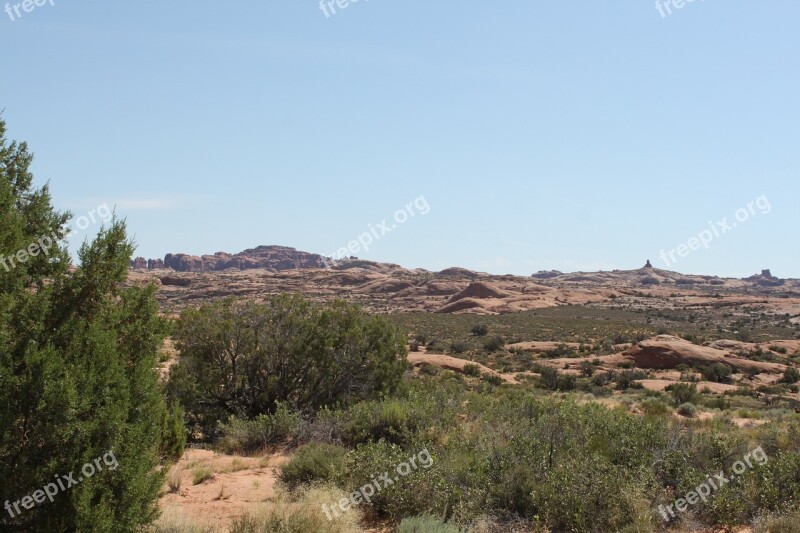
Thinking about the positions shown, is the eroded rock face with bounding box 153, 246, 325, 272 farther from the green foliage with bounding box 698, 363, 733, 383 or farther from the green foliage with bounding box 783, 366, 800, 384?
the green foliage with bounding box 783, 366, 800, 384

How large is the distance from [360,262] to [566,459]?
129 metres

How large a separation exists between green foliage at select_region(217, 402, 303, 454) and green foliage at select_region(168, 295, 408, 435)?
161 centimetres

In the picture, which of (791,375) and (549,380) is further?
(791,375)

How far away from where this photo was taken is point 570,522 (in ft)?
22.1

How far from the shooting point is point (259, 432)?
1115 cm

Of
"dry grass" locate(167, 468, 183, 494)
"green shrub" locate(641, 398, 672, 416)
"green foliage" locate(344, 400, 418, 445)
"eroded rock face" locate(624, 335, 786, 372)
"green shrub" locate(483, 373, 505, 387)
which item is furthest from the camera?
"eroded rock face" locate(624, 335, 786, 372)

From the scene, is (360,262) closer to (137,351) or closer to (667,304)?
(667,304)

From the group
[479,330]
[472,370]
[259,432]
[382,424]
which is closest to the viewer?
[382,424]

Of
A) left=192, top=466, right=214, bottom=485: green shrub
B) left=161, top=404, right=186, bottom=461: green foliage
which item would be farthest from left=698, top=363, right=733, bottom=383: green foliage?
left=192, top=466, right=214, bottom=485: green shrub

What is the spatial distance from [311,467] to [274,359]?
545 cm

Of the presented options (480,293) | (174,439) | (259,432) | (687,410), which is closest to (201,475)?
(174,439)

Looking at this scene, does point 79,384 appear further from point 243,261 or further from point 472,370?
point 243,261

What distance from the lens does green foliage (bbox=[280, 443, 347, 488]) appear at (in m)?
8.34

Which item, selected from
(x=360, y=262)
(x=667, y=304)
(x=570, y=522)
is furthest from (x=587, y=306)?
(x=360, y=262)
